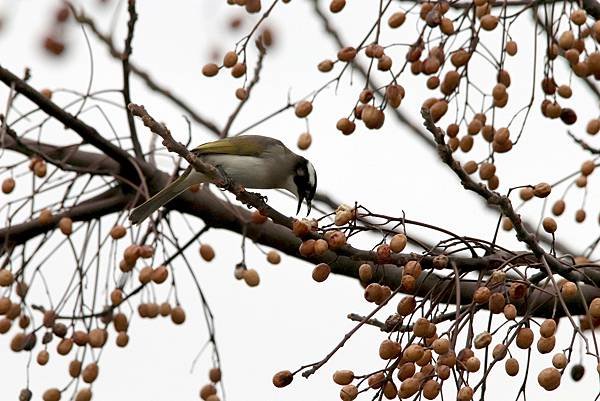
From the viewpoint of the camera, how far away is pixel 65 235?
4.90m

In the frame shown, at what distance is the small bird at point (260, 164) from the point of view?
5723 mm

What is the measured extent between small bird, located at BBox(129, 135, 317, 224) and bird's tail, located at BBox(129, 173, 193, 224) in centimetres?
53

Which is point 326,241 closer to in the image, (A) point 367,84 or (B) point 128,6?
(A) point 367,84

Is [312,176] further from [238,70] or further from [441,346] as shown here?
[441,346]

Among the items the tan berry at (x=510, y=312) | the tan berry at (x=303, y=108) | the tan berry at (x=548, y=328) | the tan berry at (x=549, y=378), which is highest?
the tan berry at (x=303, y=108)

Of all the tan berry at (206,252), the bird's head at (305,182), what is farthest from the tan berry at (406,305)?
the bird's head at (305,182)

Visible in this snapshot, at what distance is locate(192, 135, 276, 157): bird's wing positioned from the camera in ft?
18.6

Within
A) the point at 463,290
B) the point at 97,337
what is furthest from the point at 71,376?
the point at 463,290

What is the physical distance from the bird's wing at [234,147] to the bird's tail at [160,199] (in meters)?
0.61

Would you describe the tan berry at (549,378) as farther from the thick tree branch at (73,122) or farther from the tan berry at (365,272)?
the thick tree branch at (73,122)

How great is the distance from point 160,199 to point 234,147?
98cm

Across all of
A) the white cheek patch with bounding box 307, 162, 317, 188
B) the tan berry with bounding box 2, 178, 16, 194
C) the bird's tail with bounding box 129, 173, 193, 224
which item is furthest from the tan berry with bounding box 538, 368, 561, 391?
the tan berry with bounding box 2, 178, 16, 194

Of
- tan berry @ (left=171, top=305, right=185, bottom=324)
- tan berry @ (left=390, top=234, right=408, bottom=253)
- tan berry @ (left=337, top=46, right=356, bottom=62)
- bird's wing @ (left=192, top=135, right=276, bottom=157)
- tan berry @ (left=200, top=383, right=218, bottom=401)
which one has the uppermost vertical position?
bird's wing @ (left=192, top=135, right=276, bottom=157)

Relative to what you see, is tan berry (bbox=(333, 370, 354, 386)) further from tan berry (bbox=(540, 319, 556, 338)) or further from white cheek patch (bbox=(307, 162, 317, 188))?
white cheek patch (bbox=(307, 162, 317, 188))
